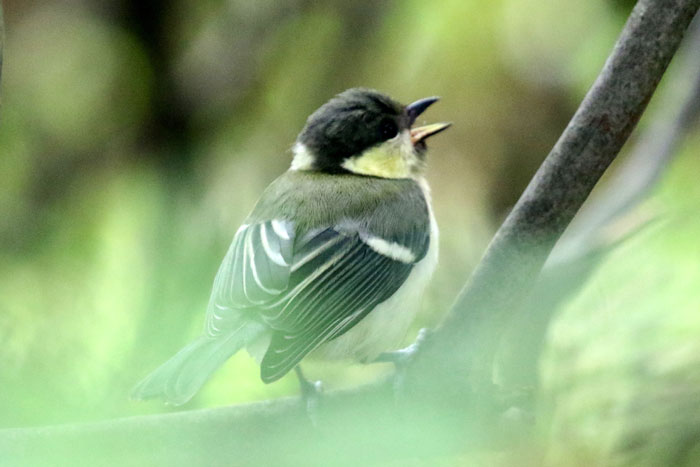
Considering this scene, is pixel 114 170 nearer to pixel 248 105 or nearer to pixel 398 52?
pixel 248 105

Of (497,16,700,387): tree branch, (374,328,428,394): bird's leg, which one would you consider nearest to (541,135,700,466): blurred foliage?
(497,16,700,387): tree branch

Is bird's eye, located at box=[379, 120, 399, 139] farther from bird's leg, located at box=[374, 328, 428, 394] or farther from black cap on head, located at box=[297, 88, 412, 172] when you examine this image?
bird's leg, located at box=[374, 328, 428, 394]

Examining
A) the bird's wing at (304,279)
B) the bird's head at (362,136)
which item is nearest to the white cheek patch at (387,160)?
the bird's head at (362,136)

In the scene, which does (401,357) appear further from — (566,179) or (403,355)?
(566,179)

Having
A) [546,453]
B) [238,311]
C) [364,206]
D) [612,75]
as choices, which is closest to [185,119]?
[364,206]

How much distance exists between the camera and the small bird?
1.28 metres

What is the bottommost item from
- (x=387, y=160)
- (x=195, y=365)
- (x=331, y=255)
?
(x=195, y=365)

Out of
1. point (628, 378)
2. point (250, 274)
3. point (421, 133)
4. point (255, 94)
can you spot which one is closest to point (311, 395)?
point (250, 274)

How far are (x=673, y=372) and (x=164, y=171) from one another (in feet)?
5.29

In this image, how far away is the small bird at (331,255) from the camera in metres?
1.28

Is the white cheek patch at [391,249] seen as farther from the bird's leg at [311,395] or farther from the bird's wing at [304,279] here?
the bird's leg at [311,395]

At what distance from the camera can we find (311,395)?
1.19 meters

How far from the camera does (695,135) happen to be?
1.98 meters

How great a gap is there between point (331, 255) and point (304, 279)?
9 centimetres
